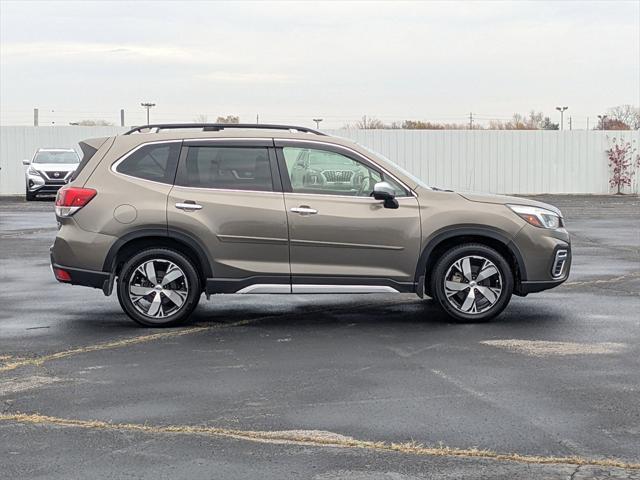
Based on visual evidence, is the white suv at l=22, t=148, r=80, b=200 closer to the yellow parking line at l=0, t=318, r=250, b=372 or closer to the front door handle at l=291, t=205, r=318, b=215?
the yellow parking line at l=0, t=318, r=250, b=372

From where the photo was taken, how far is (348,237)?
9.75 metres

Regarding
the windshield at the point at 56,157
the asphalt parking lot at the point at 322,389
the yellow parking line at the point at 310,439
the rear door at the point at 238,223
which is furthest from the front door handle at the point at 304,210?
the windshield at the point at 56,157

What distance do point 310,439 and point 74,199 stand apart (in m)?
4.71

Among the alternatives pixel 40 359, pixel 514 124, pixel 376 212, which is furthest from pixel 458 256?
pixel 514 124

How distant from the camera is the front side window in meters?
9.88

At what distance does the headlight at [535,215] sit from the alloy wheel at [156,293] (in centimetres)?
315

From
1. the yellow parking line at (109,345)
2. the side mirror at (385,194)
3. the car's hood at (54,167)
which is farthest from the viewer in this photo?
the car's hood at (54,167)

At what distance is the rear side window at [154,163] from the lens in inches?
390

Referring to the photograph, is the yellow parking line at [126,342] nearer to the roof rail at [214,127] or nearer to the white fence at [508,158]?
the roof rail at [214,127]

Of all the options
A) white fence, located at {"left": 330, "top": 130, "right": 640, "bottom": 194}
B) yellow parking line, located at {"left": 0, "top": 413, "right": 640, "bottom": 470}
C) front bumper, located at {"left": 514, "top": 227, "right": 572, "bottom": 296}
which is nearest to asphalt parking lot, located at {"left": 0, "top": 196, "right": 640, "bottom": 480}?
yellow parking line, located at {"left": 0, "top": 413, "right": 640, "bottom": 470}

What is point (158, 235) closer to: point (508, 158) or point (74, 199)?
point (74, 199)

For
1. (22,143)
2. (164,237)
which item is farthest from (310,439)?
(22,143)

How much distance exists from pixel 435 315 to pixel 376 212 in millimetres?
1369

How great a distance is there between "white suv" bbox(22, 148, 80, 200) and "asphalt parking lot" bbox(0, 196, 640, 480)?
20163 mm
